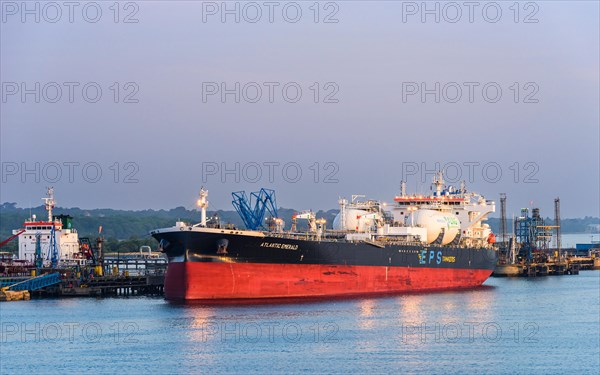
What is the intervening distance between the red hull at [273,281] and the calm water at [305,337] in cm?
162

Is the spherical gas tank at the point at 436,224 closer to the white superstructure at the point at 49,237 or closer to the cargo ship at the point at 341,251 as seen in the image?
the cargo ship at the point at 341,251

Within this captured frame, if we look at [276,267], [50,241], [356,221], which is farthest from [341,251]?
[50,241]

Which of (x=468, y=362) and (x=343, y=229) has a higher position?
(x=343, y=229)

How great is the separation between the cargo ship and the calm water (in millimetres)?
2284

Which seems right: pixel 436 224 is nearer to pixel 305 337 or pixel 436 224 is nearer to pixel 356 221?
pixel 356 221

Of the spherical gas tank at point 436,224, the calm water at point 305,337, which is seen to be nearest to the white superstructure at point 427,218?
the spherical gas tank at point 436,224

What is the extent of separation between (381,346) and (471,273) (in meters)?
30.1

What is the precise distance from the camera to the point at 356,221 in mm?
68938

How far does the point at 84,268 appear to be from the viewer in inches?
2628

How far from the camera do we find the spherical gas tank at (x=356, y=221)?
6850 cm

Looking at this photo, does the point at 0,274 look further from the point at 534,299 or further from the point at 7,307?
the point at 534,299

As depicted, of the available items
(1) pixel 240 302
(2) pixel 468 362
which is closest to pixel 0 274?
(1) pixel 240 302

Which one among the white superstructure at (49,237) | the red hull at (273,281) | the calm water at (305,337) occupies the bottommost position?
the calm water at (305,337)

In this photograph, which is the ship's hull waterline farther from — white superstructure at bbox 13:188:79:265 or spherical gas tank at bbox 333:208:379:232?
white superstructure at bbox 13:188:79:265
